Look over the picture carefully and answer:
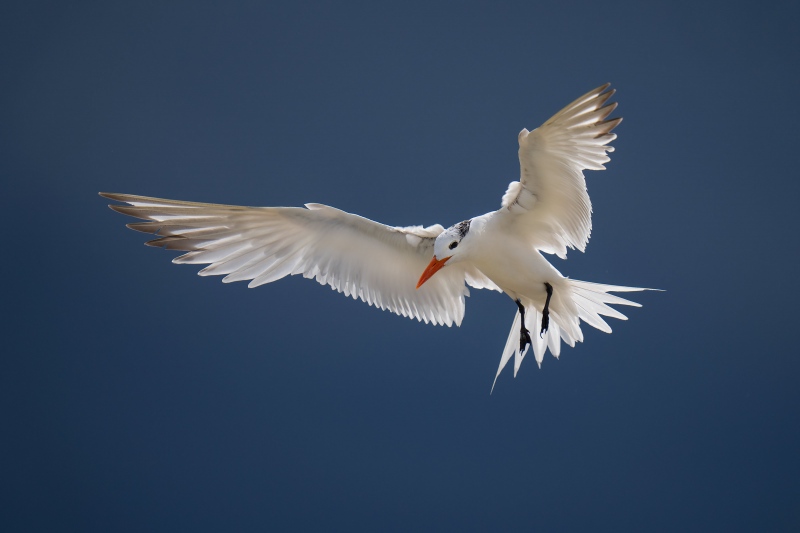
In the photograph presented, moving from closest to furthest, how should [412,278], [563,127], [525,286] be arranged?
[563,127]
[525,286]
[412,278]

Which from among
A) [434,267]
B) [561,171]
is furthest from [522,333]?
[561,171]

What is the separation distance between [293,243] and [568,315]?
3.47 feet

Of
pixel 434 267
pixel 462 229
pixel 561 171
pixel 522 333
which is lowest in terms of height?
pixel 522 333

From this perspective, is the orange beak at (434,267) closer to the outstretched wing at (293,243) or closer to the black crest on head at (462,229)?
the black crest on head at (462,229)

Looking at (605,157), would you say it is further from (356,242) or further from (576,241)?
(356,242)

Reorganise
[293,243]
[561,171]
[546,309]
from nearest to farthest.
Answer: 1. [561,171]
2. [546,309]
3. [293,243]

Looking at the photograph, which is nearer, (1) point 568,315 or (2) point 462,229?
(2) point 462,229

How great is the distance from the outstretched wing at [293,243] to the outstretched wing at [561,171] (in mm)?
356

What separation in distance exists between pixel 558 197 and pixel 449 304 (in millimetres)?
737

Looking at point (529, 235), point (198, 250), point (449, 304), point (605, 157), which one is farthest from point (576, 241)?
point (198, 250)

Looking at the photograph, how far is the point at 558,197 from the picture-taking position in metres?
2.99

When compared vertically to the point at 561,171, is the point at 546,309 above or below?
below

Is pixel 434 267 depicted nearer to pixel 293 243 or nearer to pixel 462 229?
pixel 462 229

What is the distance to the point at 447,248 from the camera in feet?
9.65
